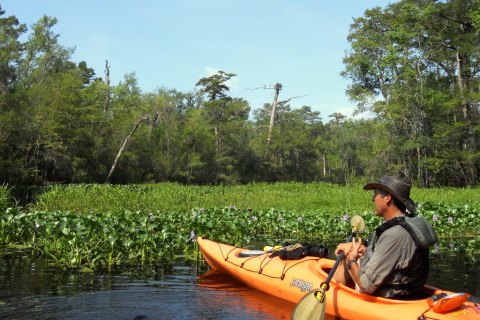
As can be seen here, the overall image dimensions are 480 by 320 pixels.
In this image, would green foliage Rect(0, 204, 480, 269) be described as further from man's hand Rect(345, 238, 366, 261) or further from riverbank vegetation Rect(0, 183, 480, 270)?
man's hand Rect(345, 238, 366, 261)

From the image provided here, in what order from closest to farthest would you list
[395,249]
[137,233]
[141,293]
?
[395,249], [141,293], [137,233]

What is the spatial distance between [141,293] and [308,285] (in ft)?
6.43

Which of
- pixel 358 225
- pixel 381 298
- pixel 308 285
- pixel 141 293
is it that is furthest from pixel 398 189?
pixel 141 293

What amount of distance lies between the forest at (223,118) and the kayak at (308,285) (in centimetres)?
1836

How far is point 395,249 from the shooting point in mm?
4047

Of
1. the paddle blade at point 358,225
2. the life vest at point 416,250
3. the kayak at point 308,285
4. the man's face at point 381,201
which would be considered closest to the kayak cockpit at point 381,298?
the kayak at point 308,285

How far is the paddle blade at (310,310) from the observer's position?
14.1ft

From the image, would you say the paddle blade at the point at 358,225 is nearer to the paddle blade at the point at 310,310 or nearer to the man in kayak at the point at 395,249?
the man in kayak at the point at 395,249

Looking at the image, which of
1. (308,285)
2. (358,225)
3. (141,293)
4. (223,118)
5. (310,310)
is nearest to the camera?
(310,310)

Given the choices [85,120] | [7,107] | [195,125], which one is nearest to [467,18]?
[195,125]

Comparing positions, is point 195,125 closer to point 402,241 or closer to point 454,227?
point 454,227

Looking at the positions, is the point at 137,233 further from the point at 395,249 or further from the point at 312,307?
the point at 395,249

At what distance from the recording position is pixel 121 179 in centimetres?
3300

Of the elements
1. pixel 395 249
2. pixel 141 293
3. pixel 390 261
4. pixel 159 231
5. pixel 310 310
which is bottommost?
pixel 141 293
